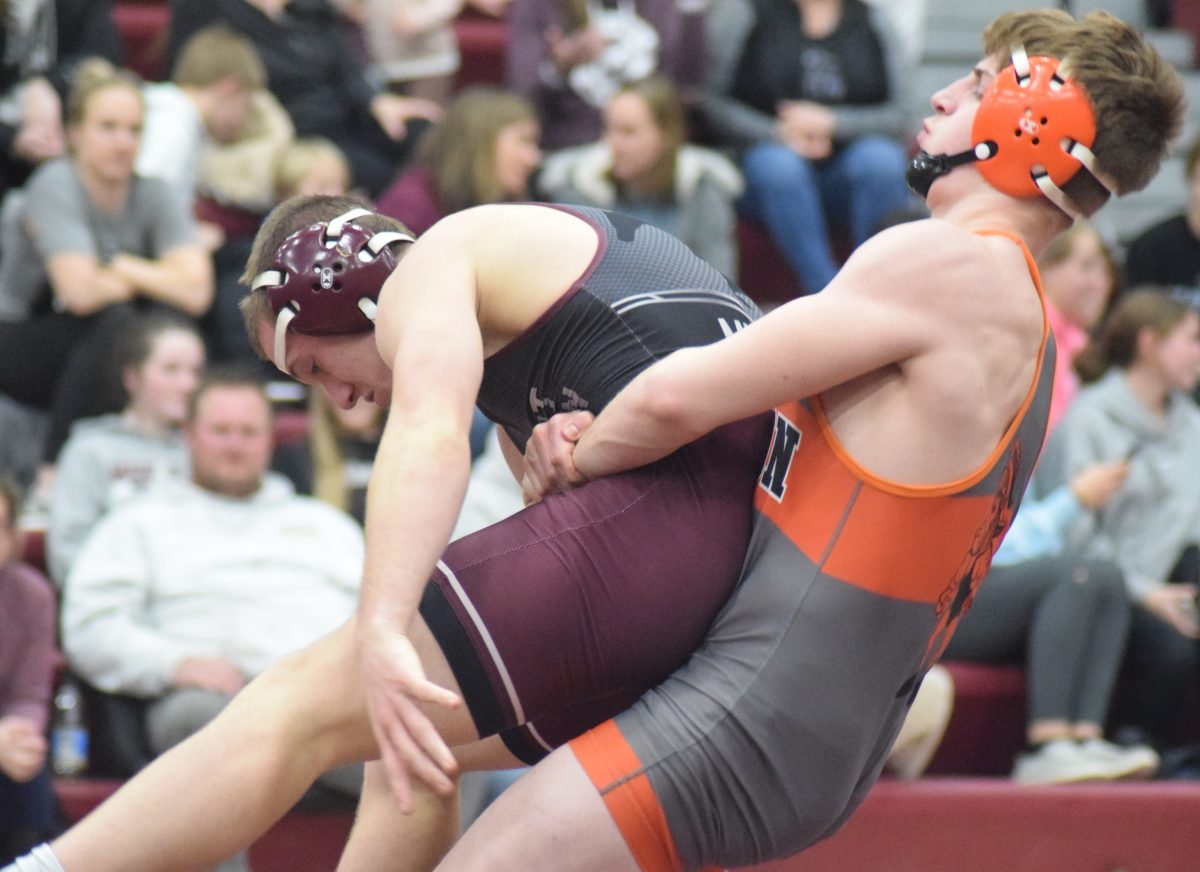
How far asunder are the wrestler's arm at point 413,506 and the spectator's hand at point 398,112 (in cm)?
459

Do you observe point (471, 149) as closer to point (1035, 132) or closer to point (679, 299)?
point (679, 299)

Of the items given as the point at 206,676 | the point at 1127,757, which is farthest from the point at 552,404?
the point at 1127,757

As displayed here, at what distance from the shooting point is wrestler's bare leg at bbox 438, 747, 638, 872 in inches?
100

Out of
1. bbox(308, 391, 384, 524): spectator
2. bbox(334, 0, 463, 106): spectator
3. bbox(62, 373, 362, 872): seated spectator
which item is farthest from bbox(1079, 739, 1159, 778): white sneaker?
bbox(334, 0, 463, 106): spectator

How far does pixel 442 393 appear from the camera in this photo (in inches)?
96.6

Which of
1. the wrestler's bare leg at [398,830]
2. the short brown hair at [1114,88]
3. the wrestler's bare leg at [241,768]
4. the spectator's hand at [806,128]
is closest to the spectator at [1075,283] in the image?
the spectator's hand at [806,128]

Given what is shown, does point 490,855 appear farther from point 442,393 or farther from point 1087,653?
point 1087,653

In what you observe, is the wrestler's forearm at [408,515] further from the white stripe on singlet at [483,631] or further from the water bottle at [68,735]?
the water bottle at [68,735]

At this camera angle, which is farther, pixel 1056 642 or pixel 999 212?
pixel 1056 642

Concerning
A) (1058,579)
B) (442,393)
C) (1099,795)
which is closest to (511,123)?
(1058,579)

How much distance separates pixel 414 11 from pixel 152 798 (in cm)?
513

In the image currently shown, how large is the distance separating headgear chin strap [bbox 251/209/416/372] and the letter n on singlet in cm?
64

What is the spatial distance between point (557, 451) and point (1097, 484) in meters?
3.02

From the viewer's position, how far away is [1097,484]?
209 inches
